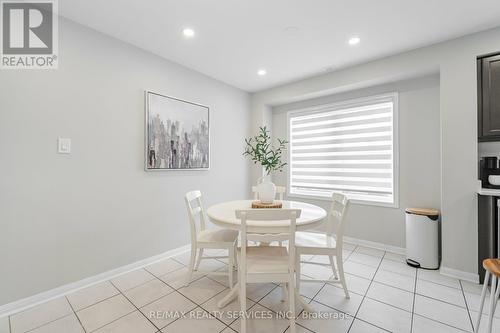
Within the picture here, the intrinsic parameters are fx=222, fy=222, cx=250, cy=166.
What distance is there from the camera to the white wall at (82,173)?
183cm

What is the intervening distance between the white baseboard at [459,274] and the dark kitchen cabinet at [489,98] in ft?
4.61

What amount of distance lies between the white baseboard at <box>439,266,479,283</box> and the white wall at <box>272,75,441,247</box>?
1.91 feet

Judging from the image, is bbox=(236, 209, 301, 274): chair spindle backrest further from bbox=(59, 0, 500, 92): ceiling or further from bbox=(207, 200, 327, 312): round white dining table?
bbox=(59, 0, 500, 92): ceiling

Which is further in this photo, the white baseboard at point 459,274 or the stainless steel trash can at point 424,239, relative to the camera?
the stainless steel trash can at point 424,239

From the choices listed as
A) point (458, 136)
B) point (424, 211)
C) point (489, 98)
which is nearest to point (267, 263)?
point (424, 211)

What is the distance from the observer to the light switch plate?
204cm

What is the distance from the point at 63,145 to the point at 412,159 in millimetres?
3974

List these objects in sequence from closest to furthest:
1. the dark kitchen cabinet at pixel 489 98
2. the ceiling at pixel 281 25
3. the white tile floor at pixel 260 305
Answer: the white tile floor at pixel 260 305 < the ceiling at pixel 281 25 < the dark kitchen cabinet at pixel 489 98

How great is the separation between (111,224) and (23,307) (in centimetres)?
87

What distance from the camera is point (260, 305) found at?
75.1 inches

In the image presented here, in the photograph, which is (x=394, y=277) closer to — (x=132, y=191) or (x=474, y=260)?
(x=474, y=260)

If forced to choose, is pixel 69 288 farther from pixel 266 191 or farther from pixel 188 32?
pixel 188 32

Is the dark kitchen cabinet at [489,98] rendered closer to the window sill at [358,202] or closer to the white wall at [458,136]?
the white wall at [458,136]

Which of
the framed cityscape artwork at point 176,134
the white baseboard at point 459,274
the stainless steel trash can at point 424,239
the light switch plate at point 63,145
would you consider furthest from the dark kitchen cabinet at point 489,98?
the light switch plate at point 63,145
